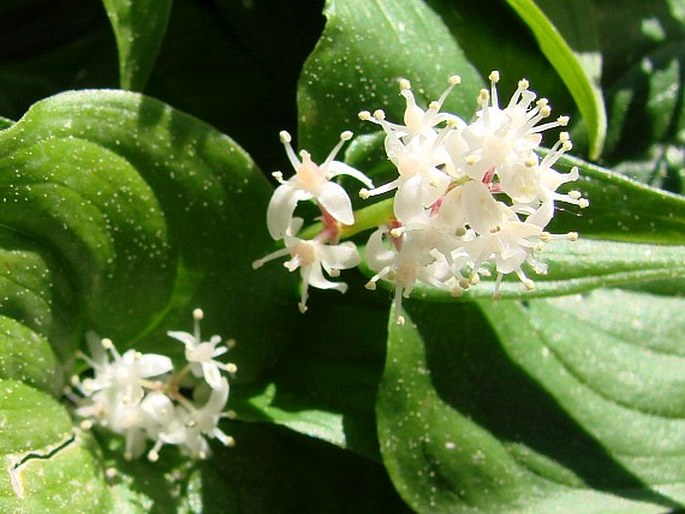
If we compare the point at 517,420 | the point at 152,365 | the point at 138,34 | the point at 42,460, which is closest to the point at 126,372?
the point at 152,365

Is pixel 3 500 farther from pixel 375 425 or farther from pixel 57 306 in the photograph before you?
pixel 375 425

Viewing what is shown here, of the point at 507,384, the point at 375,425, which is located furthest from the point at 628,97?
the point at 375,425

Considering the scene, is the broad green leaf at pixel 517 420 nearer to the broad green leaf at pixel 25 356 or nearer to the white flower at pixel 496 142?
the white flower at pixel 496 142

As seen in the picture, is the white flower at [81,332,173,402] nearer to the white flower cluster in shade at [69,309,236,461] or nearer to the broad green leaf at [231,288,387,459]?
the white flower cluster in shade at [69,309,236,461]

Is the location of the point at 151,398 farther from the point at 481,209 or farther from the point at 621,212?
the point at 621,212

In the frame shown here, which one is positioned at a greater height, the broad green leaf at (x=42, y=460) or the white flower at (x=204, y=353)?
the white flower at (x=204, y=353)

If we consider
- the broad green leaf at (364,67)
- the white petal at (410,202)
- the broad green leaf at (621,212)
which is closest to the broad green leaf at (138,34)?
the broad green leaf at (364,67)

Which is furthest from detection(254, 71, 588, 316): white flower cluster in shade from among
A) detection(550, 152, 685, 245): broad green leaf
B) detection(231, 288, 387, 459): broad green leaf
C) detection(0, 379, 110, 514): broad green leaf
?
detection(0, 379, 110, 514): broad green leaf
